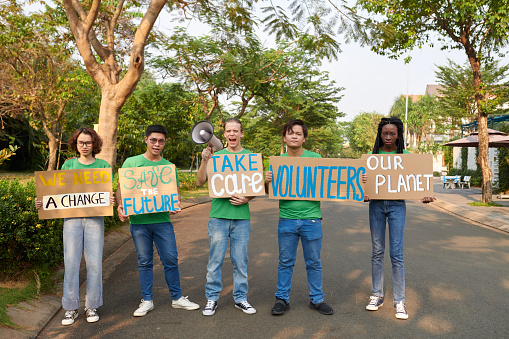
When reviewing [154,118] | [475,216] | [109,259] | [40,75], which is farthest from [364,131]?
[109,259]

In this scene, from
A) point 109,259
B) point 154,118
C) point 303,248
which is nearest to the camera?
point 303,248

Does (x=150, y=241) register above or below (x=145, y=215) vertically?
below

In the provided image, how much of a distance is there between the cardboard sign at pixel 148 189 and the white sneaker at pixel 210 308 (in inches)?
39.5

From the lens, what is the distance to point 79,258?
427 centimetres

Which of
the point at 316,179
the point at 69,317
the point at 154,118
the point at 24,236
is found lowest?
the point at 69,317

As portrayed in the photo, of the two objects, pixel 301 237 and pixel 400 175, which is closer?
pixel 301 237

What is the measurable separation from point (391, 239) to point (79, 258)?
121 inches

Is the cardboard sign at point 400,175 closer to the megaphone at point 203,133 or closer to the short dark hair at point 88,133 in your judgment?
the megaphone at point 203,133

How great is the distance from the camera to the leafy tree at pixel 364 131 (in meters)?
72.2

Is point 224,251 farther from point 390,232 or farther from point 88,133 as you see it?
point 88,133

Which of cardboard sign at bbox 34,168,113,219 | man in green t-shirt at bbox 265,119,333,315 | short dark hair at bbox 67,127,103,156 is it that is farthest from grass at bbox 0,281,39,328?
man in green t-shirt at bbox 265,119,333,315

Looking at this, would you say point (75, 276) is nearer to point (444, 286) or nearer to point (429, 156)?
point (429, 156)

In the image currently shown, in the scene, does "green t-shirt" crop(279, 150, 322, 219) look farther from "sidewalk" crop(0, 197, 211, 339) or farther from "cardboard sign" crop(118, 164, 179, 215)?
"sidewalk" crop(0, 197, 211, 339)

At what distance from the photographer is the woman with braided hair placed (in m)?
4.39
